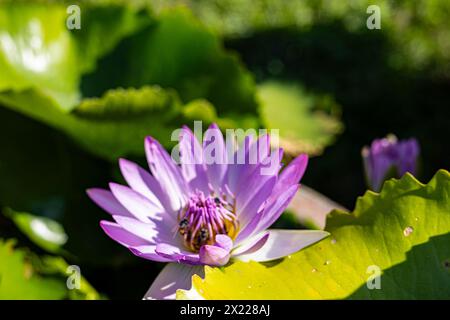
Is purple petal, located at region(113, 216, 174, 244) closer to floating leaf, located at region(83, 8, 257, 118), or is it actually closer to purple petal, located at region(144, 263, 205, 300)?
purple petal, located at region(144, 263, 205, 300)

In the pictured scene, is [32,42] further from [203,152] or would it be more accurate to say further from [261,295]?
[261,295]

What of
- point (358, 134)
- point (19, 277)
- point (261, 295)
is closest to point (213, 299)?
point (261, 295)

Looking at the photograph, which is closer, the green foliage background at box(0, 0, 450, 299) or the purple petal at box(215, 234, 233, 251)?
the purple petal at box(215, 234, 233, 251)

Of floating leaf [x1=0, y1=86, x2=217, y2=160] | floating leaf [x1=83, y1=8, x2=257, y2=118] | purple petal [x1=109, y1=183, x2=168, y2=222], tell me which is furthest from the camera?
floating leaf [x1=83, y1=8, x2=257, y2=118]

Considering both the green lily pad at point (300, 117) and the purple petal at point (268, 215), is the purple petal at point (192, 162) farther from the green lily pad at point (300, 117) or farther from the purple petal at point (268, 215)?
the green lily pad at point (300, 117)

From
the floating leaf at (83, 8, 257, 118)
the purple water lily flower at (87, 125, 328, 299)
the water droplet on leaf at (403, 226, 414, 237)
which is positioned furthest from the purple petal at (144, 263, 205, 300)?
the floating leaf at (83, 8, 257, 118)

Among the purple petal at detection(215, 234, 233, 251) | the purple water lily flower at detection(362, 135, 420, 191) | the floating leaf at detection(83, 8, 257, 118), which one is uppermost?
the floating leaf at detection(83, 8, 257, 118)
